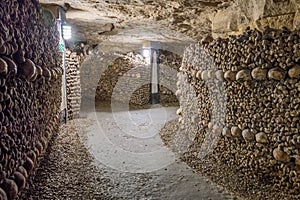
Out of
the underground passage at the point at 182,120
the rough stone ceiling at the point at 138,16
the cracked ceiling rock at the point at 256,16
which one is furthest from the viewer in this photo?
the rough stone ceiling at the point at 138,16

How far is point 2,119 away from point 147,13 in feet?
9.54

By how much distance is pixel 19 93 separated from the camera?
2.03 meters

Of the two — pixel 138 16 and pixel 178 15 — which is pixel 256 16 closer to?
pixel 178 15

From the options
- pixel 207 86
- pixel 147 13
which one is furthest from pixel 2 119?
pixel 147 13

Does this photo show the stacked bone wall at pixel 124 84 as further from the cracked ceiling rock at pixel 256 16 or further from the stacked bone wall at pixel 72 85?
the cracked ceiling rock at pixel 256 16

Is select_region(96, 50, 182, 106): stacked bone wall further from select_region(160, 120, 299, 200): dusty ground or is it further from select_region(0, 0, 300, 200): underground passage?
select_region(160, 120, 299, 200): dusty ground

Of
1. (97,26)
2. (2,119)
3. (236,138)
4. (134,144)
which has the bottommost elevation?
(134,144)

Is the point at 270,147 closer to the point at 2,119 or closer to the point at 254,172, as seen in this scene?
the point at 254,172

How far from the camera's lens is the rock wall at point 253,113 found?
2.34 m

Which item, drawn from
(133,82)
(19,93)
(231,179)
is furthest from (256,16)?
(133,82)

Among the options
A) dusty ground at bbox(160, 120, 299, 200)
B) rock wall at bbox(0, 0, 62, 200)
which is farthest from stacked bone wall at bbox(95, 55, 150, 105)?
rock wall at bbox(0, 0, 62, 200)

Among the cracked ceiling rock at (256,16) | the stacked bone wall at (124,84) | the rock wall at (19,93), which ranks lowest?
the stacked bone wall at (124,84)

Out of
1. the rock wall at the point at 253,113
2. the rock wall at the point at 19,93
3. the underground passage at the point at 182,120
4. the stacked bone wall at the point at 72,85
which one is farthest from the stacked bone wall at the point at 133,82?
the rock wall at the point at 19,93

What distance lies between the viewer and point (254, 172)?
2.70 m
